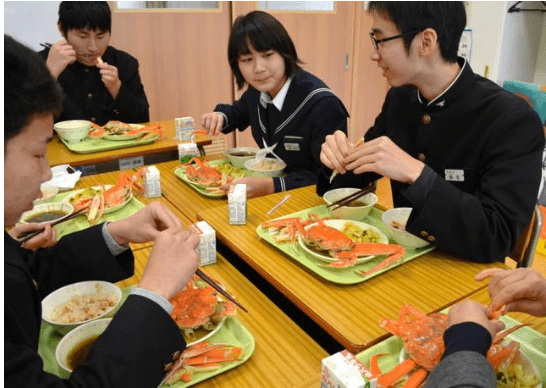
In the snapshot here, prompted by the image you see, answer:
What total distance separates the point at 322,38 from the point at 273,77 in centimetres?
260

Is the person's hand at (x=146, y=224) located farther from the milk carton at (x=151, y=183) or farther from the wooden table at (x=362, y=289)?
the milk carton at (x=151, y=183)

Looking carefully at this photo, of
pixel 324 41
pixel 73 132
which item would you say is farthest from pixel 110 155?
pixel 324 41

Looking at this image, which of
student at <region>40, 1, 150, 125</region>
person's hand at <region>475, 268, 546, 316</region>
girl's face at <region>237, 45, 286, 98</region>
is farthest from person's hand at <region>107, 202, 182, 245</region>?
student at <region>40, 1, 150, 125</region>

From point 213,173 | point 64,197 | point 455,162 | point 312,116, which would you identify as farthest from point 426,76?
point 64,197

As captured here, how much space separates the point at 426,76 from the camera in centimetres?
147

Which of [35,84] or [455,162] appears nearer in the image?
[35,84]

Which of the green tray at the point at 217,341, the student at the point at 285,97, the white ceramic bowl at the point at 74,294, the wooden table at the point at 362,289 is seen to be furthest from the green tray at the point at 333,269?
the student at the point at 285,97

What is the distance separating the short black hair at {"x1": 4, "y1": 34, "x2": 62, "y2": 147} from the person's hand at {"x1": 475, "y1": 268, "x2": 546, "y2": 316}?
3.19 feet

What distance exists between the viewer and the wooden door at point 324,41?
14.2 feet

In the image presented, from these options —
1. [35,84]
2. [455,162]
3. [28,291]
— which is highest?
[35,84]

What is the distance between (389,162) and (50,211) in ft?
4.10

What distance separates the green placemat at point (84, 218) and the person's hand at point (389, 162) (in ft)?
2.98

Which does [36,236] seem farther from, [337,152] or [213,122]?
[213,122]

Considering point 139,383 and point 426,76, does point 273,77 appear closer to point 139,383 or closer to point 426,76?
point 426,76
